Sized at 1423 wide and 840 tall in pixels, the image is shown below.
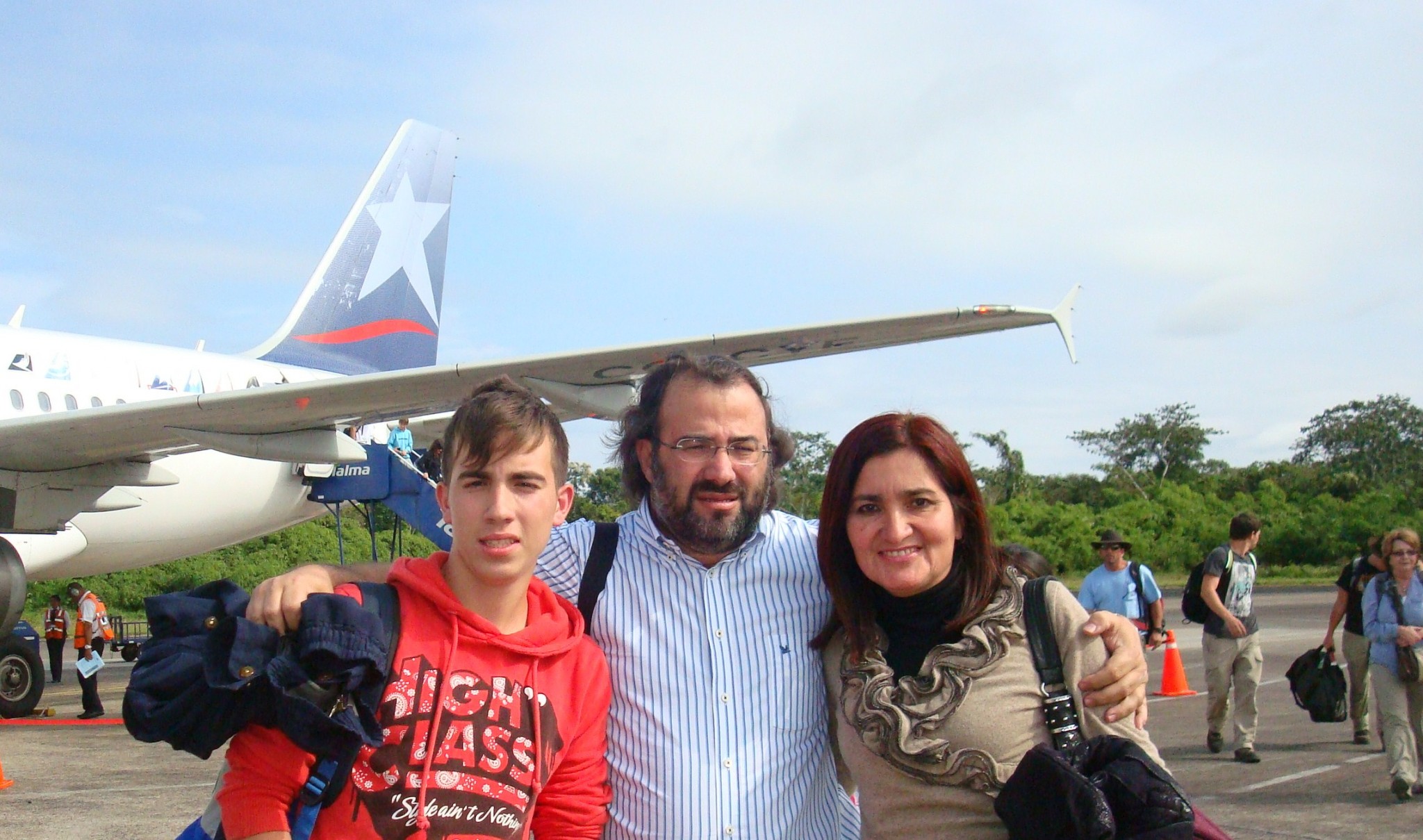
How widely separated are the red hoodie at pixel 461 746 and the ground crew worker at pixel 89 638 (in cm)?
983

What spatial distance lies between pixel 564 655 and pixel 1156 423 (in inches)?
2564

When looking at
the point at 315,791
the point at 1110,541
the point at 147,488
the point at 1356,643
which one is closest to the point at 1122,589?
the point at 1110,541

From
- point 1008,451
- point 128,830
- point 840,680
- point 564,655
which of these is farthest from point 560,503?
point 1008,451

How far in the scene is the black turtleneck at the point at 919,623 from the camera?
7.27 ft

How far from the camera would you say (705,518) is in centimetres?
239

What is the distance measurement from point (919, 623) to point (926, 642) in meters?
0.04

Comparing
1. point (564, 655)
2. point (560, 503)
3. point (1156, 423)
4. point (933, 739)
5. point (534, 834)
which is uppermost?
point (1156, 423)

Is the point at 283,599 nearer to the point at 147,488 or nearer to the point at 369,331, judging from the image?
the point at 147,488

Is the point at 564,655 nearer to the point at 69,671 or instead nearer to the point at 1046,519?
the point at 69,671

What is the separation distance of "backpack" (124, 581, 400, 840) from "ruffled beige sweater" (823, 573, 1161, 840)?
Answer: 3.03 ft

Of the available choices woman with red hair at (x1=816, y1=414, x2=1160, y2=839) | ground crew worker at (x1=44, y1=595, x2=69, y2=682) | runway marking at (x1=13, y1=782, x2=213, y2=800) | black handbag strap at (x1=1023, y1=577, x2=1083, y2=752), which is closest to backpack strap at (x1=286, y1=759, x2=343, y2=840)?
woman with red hair at (x1=816, y1=414, x2=1160, y2=839)

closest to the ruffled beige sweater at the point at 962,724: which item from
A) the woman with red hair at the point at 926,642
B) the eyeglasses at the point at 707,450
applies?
the woman with red hair at the point at 926,642

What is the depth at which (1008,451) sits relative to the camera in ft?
165

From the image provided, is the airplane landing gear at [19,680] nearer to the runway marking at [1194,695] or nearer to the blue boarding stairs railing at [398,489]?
the blue boarding stairs railing at [398,489]
